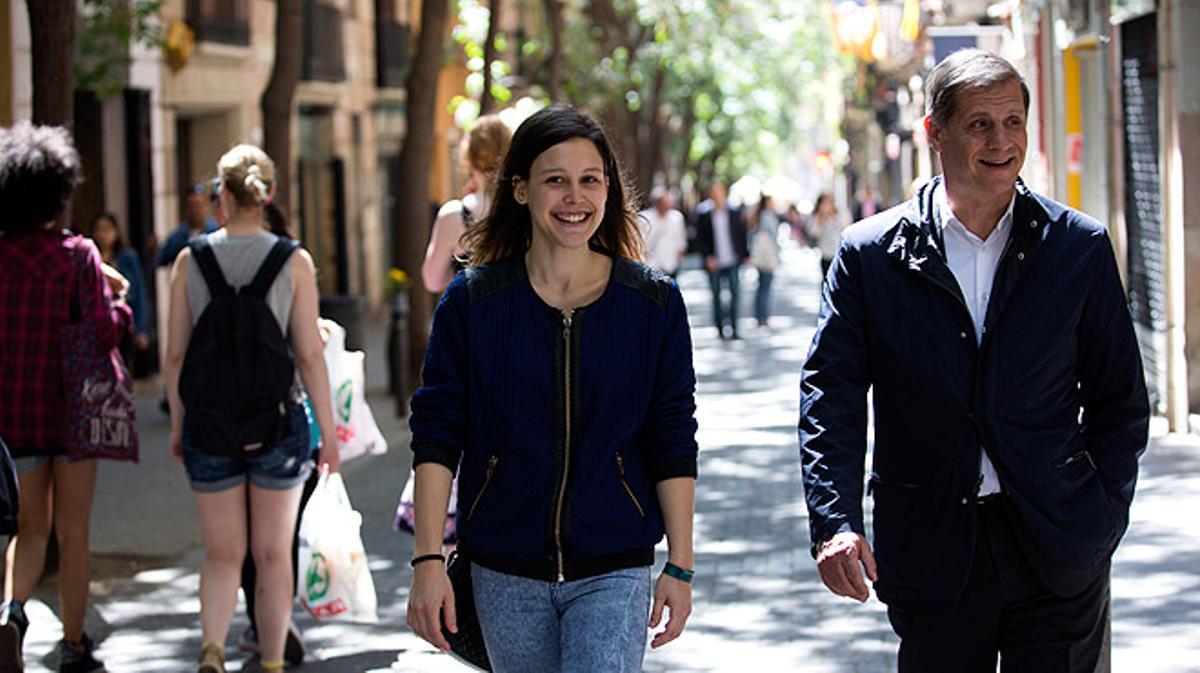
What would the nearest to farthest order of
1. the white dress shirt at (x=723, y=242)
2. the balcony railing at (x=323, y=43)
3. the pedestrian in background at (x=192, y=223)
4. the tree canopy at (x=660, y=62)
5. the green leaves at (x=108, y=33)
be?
the pedestrian in background at (x=192, y=223) → the green leaves at (x=108, y=33) → the white dress shirt at (x=723, y=242) → the balcony railing at (x=323, y=43) → the tree canopy at (x=660, y=62)

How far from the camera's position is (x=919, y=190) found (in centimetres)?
457

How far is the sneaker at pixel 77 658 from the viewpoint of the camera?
759cm

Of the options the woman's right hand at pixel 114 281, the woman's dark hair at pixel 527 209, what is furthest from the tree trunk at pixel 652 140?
the woman's dark hair at pixel 527 209

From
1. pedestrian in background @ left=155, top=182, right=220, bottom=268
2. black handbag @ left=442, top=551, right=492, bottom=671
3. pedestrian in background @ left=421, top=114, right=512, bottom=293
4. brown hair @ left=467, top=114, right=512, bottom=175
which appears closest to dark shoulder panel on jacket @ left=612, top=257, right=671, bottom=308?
black handbag @ left=442, top=551, right=492, bottom=671

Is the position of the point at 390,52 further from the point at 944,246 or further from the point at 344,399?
the point at 944,246

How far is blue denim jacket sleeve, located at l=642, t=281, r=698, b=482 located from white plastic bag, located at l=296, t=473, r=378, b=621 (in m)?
3.08

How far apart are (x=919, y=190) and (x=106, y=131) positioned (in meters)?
17.8

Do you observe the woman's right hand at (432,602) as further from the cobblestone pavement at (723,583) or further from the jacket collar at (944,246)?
the cobblestone pavement at (723,583)

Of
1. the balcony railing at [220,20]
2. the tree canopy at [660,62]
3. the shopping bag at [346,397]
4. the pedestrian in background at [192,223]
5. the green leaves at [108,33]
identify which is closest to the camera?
the shopping bag at [346,397]

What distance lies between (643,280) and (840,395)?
48 centimetres

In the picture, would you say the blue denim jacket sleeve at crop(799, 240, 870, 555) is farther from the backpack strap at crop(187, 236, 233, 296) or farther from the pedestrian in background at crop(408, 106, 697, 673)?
the backpack strap at crop(187, 236, 233, 296)

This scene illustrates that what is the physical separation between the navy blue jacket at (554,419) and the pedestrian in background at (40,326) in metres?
3.13

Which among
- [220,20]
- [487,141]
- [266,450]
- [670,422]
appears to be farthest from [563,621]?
[220,20]

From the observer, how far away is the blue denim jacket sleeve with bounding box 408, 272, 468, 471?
14.5ft
